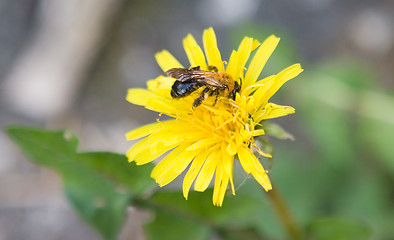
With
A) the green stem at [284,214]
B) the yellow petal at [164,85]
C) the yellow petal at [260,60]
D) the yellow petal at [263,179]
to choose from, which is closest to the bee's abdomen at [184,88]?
the yellow petal at [164,85]

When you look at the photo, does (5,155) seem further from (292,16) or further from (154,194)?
(292,16)

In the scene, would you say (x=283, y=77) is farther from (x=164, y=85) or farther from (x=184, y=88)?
(x=164, y=85)

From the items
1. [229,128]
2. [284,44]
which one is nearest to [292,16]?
[284,44]

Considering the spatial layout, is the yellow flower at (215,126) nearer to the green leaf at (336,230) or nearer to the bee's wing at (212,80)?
the bee's wing at (212,80)

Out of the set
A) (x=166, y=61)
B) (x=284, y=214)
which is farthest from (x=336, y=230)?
(x=166, y=61)

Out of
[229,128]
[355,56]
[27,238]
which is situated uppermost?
[355,56]
